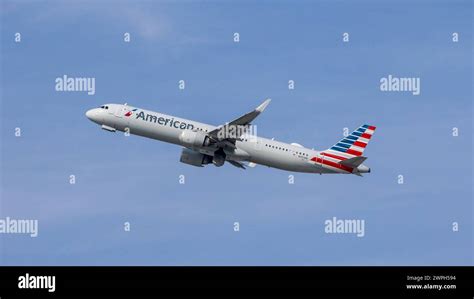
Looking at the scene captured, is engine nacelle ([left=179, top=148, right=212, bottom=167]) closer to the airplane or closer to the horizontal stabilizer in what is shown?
the airplane

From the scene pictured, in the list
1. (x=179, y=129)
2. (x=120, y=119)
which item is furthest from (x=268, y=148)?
(x=120, y=119)

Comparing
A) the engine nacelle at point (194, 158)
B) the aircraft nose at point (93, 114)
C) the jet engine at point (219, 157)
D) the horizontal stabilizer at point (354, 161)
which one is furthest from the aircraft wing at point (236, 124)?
the aircraft nose at point (93, 114)

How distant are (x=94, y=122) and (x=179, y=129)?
38.9ft

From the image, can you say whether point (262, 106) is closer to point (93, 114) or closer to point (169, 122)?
point (169, 122)

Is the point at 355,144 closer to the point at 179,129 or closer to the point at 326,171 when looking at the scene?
the point at 326,171

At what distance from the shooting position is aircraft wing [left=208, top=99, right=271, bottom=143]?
107062 millimetres

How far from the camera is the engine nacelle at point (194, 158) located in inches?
4557

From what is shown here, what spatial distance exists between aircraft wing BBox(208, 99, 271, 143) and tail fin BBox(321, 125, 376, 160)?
1139 centimetres

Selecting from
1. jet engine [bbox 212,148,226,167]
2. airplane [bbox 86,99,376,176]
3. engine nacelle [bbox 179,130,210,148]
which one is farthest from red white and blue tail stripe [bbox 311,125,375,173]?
engine nacelle [bbox 179,130,210,148]

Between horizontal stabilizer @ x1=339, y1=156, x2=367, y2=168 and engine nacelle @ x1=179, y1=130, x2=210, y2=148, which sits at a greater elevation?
engine nacelle @ x1=179, y1=130, x2=210, y2=148

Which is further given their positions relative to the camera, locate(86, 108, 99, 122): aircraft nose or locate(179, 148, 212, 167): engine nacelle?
locate(86, 108, 99, 122): aircraft nose

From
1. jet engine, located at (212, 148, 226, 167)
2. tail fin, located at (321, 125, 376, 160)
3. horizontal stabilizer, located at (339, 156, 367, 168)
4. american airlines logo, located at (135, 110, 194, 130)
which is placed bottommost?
horizontal stabilizer, located at (339, 156, 367, 168)

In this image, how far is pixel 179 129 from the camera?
11200 cm
